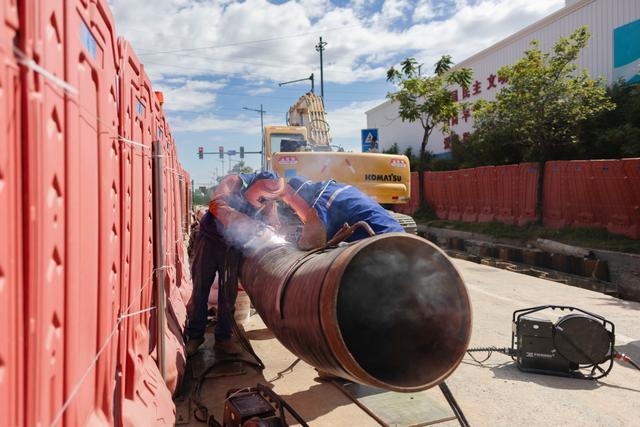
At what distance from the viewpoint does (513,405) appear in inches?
159

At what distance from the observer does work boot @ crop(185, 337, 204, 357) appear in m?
4.95

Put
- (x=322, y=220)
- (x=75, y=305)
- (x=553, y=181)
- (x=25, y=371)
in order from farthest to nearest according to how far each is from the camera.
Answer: (x=553, y=181) → (x=322, y=220) → (x=75, y=305) → (x=25, y=371)

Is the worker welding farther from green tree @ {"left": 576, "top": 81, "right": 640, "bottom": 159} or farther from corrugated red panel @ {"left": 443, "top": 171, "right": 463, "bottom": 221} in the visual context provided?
corrugated red panel @ {"left": 443, "top": 171, "right": 463, "bottom": 221}

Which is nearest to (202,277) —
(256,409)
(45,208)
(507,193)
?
(256,409)

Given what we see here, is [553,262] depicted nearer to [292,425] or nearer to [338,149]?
[338,149]

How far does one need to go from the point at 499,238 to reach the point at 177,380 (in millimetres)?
14065

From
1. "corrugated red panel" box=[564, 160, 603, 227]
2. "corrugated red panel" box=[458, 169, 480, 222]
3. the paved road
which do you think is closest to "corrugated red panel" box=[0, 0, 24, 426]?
the paved road

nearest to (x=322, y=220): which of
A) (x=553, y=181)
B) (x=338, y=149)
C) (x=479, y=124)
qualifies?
(x=338, y=149)

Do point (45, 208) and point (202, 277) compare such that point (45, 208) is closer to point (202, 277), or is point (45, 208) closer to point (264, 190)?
point (264, 190)

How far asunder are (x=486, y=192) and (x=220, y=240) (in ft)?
50.8

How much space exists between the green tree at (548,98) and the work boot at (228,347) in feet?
42.8

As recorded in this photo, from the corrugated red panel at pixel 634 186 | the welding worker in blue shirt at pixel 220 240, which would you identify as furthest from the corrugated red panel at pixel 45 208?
the corrugated red panel at pixel 634 186

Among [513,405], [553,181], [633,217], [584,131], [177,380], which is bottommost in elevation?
[513,405]

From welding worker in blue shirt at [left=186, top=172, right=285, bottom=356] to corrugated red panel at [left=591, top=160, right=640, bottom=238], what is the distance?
10594mm
